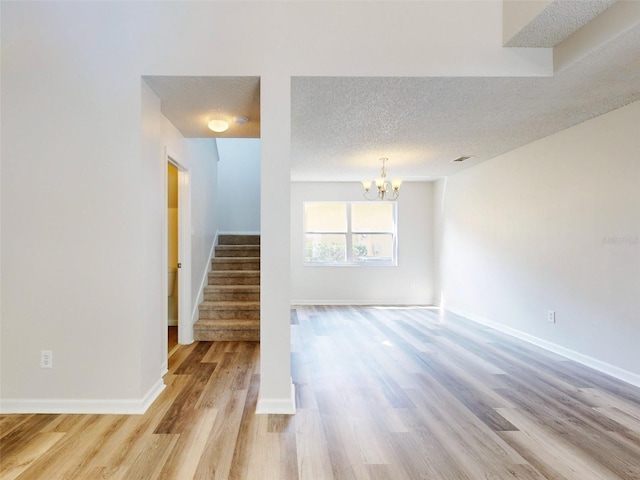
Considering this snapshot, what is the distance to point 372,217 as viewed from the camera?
6.77 metres

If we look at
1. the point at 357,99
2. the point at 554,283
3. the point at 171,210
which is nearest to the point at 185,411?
the point at 357,99

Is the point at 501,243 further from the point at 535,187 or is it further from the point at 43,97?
the point at 43,97

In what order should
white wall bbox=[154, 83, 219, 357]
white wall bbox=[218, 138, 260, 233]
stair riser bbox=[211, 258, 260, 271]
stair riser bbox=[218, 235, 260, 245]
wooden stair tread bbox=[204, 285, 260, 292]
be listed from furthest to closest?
white wall bbox=[218, 138, 260, 233], stair riser bbox=[218, 235, 260, 245], stair riser bbox=[211, 258, 260, 271], wooden stair tread bbox=[204, 285, 260, 292], white wall bbox=[154, 83, 219, 357]

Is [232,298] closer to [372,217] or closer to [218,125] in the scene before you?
[218,125]

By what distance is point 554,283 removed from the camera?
373 cm

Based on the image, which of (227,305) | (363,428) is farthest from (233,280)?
(363,428)

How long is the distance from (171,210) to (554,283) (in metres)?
4.98

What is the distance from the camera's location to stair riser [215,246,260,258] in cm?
537

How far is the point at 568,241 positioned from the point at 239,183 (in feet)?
16.9

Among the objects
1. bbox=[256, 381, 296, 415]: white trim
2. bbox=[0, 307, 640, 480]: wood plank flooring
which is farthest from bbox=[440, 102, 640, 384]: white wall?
bbox=[256, 381, 296, 415]: white trim

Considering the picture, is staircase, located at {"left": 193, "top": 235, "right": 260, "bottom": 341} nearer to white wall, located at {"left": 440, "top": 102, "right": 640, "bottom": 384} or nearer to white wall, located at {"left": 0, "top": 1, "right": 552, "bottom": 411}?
white wall, located at {"left": 0, "top": 1, "right": 552, "bottom": 411}

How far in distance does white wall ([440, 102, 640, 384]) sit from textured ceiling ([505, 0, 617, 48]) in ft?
4.34

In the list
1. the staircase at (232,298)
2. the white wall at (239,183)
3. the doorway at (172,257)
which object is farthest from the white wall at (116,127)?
the white wall at (239,183)

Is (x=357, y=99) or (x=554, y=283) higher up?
(x=357, y=99)
